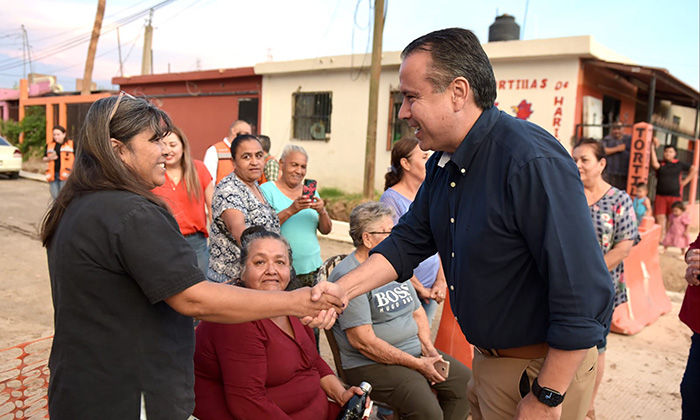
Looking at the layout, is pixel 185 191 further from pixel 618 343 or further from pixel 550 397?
pixel 618 343

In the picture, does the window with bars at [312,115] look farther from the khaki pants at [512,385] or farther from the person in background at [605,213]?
the khaki pants at [512,385]

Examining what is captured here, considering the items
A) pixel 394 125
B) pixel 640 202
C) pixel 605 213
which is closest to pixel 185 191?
pixel 605 213

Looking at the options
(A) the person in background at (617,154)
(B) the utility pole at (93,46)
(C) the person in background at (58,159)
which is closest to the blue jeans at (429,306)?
(C) the person in background at (58,159)

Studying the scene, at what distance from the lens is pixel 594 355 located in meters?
1.82

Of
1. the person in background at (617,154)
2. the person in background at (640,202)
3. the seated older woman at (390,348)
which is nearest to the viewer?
the seated older woman at (390,348)

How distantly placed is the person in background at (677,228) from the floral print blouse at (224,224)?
10.1 m

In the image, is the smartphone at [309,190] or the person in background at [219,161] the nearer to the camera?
the smartphone at [309,190]

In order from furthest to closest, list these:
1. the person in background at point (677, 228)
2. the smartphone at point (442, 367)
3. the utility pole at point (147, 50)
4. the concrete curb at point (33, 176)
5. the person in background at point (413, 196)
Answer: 1. the utility pole at point (147, 50)
2. the concrete curb at point (33, 176)
3. the person in background at point (677, 228)
4. the person in background at point (413, 196)
5. the smartphone at point (442, 367)

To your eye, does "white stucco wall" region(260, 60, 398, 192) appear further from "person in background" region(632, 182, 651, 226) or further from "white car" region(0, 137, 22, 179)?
"white car" region(0, 137, 22, 179)

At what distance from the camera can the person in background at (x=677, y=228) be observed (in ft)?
34.6

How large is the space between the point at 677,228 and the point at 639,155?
2.19m

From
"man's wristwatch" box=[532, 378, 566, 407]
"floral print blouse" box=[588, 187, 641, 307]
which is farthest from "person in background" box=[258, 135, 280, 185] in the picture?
"man's wristwatch" box=[532, 378, 566, 407]

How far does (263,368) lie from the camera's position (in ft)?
7.86

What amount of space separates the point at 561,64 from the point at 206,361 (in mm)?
9730
